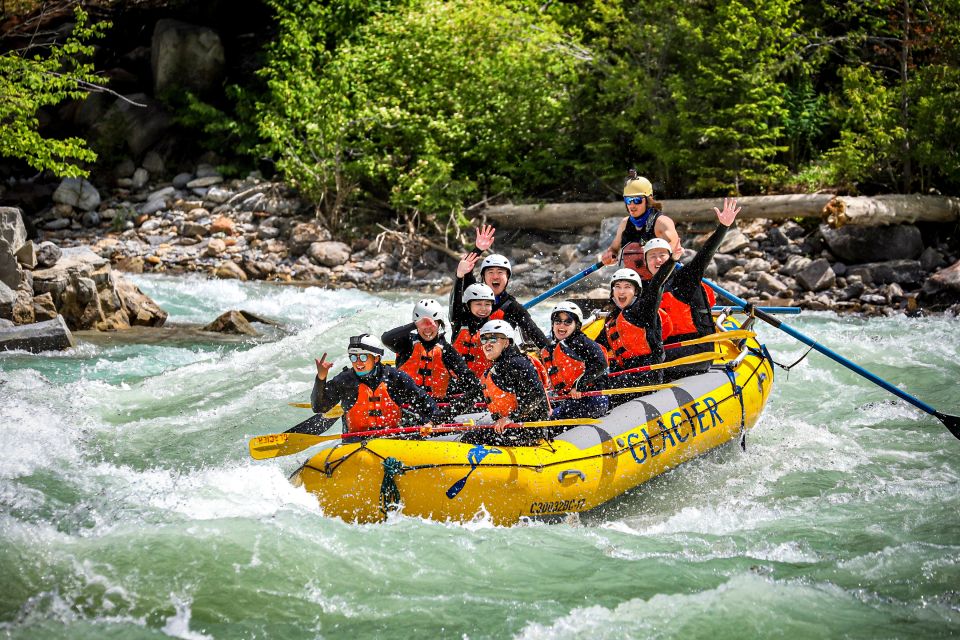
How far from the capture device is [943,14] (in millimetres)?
12469

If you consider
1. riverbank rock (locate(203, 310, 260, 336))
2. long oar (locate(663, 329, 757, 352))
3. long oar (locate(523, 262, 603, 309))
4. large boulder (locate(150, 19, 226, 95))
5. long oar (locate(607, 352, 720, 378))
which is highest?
large boulder (locate(150, 19, 226, 95))

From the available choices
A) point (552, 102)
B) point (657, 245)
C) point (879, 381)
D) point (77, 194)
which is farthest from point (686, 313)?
point (77, 194)

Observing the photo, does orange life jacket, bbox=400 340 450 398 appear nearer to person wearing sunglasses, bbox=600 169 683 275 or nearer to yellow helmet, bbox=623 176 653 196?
person wearing sunglasses, bbox=600 169 683 275

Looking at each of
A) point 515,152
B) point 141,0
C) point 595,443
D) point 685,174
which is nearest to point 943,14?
point 685,174

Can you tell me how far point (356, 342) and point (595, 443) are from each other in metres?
1.58

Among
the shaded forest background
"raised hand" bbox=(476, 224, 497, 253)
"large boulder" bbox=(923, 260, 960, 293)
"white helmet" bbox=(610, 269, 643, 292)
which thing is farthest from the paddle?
the shaded forest background

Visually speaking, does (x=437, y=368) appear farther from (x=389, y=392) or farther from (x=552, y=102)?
(x=552, y=102)

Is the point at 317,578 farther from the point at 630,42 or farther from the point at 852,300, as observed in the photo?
the point at 630,42

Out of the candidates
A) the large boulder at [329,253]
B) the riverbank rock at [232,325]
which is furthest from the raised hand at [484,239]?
the large boulder at [329,253]

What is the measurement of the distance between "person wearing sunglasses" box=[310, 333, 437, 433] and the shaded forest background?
27.5 feet

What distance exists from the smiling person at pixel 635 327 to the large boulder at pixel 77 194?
44.2ft

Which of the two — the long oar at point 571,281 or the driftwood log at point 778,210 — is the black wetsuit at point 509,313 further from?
the driftwood log at point 778,210

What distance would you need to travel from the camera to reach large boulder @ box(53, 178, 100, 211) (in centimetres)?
1728

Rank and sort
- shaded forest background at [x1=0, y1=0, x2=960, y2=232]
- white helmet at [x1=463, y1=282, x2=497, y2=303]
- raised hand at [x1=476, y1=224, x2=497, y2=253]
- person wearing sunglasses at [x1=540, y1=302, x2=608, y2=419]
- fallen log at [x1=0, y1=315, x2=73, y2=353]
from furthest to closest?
shaded forest background at [x1=0, y1=0, x2=960, y2=232] < fallen log at [x1=0, y1=315, x2=73, y2=353] < raised hand at [x1=476, y1=224, x2=497, y2=253] < white helmet at [x1=463, y1=282, x2=497, y2=303] < person wearing sunglasses at [x1=540, y1=302, x2=608, y2=419]
